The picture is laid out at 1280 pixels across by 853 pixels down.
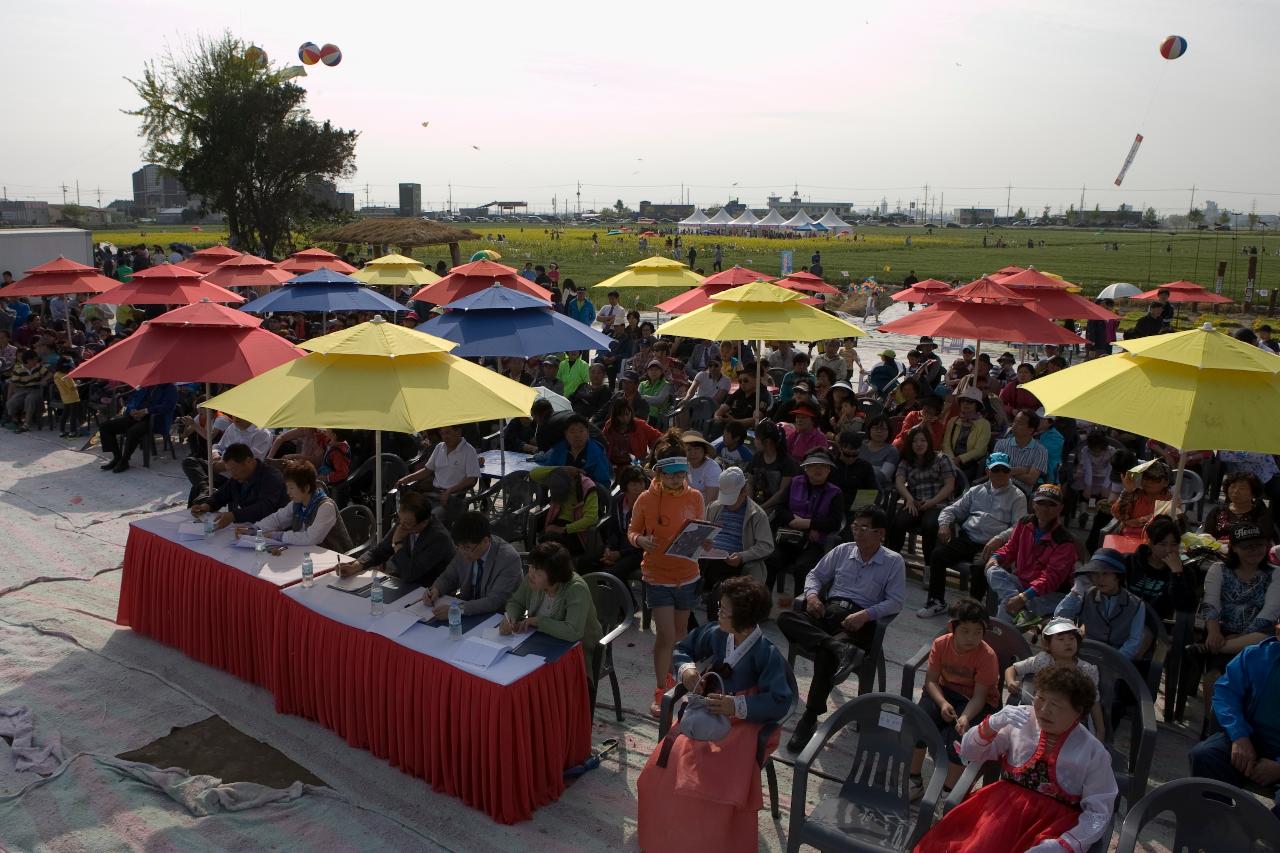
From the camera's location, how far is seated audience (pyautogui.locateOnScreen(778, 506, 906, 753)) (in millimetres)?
5684

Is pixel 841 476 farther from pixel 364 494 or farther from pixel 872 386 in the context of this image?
pixel 872 386

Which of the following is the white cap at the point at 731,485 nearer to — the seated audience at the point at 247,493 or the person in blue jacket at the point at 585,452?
the person in blue jacket at the point at 585,452

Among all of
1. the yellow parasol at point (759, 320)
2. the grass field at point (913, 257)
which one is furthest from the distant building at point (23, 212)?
the yellow parasol at point (759, 320)

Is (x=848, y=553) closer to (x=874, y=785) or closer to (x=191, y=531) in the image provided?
(x=874, y=785)

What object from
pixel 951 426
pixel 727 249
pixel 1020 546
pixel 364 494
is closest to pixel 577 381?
Answer: pixel 364 494

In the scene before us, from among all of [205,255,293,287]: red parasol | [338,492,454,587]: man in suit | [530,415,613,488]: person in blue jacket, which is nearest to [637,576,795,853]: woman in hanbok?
[338,492,454,587]: man in suit

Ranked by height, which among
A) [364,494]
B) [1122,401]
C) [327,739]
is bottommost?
[327,739]

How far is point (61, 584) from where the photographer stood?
8.11m

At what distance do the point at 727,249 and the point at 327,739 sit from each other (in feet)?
204

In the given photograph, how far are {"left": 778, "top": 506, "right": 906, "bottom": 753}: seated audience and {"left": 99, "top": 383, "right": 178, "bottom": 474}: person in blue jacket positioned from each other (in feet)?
30.6

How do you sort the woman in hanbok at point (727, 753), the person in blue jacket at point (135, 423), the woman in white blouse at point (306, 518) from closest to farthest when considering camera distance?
the woman in hanbok at point (727, 753)
the woman in white blouse at point (306, 518)
the person in blue jacket at point (135, 423)

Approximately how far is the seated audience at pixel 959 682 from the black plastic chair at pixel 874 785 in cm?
34

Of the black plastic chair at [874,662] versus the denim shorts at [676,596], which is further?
the denim shorts at [676,596]

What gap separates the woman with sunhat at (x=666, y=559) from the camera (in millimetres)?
6121
